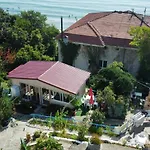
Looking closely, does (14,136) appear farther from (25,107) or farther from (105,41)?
(105,41)

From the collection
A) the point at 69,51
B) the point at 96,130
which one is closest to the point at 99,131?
the point at 96,130

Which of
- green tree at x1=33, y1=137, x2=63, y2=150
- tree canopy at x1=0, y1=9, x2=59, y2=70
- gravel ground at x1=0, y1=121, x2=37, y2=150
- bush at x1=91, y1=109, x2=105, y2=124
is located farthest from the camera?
tree canopy at x1=0, y1=9, x2=59, y2=70

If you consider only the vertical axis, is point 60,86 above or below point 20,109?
above

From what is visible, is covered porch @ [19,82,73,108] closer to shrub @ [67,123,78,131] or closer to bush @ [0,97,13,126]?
shrub @ [67,123,78,131]

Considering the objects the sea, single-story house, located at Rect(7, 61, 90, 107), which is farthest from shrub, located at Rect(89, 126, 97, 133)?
the sea

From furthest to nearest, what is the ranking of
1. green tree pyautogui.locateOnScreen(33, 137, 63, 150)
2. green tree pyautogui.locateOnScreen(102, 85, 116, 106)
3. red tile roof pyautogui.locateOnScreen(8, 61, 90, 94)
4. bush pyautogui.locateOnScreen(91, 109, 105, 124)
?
1. red tile roof pyautogui.locateOnScreen(8, 61, 90, 94)
2. green tree pyautogui.locateOnScreen(102, 85, 116, 106)
3. bush pyautogui.locateOnScreen(91, 109, 105, 124)
4. green tree pyautogui.locateOnScreen(33, 137, 63, 150)

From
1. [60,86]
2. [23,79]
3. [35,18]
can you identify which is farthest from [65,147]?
[35,18]

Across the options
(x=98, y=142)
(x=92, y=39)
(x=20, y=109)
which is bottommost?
(x=20, y=109)

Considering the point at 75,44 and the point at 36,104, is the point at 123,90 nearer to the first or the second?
the point at 36,104
